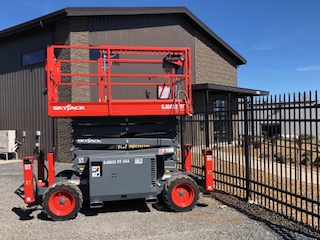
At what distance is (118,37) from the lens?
49.2 ft

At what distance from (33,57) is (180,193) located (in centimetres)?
1176

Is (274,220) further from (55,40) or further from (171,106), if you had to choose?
(55,40)

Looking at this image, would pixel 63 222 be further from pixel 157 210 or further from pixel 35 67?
pixel 35 67

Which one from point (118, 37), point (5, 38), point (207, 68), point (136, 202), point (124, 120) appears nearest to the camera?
point (124, 120)

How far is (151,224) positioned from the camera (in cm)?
558

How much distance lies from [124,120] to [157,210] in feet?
5.90

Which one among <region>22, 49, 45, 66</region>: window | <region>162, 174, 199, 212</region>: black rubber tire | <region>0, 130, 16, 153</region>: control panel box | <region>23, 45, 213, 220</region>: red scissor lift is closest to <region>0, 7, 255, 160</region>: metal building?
<region>22, 49, 45, 66</region>: window

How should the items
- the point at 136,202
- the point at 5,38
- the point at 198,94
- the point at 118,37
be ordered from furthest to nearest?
the point at 198,94, the point at 5,38, the point at 118,37, the point at 136,202

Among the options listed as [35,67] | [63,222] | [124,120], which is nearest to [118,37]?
[35,67]

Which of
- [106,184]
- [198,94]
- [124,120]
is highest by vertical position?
[198,94]

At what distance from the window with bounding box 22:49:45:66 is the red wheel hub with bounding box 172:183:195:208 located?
1098 cm

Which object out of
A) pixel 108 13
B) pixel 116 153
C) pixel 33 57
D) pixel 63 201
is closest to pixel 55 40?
pixel 33 57

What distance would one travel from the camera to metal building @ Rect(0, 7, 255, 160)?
1393 cm

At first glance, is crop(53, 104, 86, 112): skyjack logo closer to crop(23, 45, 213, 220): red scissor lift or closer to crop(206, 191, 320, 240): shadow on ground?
crop(23, 45, 213, 220): red scissor lift
